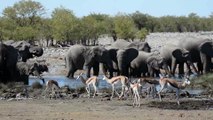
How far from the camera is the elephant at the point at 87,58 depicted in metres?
43.1

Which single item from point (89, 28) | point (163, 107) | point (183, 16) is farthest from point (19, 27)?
point (183, 16)

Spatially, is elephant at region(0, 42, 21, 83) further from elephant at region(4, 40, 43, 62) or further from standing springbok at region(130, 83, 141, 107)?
standing springbok at region(130, 83, 141, 107)

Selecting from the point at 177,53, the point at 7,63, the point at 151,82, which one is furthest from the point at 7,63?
the point at 177,53

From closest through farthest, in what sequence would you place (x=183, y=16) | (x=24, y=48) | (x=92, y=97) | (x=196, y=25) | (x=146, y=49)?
(x=92, y=97)
(x=24, y=48)
(x=146, y=49)
(x=196, y=25)
(x=183, y=16)

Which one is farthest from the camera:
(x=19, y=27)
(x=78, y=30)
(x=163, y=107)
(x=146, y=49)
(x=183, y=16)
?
(x=183, y=16)

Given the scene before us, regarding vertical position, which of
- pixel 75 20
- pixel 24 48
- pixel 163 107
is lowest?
pixel 163 107

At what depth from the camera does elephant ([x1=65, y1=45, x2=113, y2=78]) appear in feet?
141

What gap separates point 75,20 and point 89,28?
2.69 metres

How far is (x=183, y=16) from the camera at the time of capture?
168 m

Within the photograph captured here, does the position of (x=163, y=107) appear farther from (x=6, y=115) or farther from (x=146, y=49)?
(x=146, y=49)

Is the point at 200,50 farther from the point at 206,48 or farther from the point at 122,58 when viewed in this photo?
the point at 122,58

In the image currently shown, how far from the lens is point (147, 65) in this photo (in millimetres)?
46656

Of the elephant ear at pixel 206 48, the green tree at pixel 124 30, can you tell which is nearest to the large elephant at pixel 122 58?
the elephant ear at pixel 206 48

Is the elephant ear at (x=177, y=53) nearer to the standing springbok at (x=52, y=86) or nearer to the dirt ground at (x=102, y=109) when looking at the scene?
the standing springbok at (x=52, y=86)
